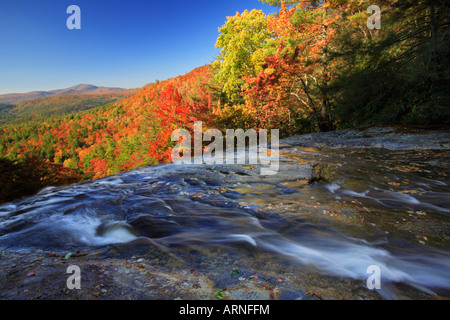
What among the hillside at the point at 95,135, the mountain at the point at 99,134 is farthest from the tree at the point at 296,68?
the hillside at the point at 95,135

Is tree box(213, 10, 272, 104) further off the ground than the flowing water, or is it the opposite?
tree box(213, 10, 272, 104)

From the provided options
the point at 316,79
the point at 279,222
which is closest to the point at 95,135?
the point at 316,79

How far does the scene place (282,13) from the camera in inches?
411

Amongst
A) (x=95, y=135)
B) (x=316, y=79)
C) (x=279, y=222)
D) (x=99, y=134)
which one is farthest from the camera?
(x=95, y=135)

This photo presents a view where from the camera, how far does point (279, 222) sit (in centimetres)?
224

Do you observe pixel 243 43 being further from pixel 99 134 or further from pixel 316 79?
pixel 99 134

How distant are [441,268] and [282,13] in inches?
482

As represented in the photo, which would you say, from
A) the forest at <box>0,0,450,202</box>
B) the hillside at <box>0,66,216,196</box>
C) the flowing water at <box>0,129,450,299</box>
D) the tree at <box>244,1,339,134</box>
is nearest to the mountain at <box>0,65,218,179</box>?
the hillside at <box>0,66,216,196</box>

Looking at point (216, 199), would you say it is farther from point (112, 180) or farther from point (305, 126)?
point (305, 126)

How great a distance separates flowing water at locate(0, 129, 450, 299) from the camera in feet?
4.98

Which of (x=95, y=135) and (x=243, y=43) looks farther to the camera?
(x=95, y=135)

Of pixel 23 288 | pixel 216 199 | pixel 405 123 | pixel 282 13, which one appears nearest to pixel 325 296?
pixel 23 288

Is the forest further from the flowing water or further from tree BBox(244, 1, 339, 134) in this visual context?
the flowing water

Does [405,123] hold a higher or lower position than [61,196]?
higher
